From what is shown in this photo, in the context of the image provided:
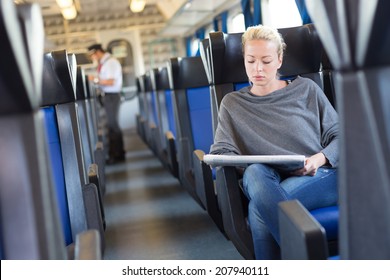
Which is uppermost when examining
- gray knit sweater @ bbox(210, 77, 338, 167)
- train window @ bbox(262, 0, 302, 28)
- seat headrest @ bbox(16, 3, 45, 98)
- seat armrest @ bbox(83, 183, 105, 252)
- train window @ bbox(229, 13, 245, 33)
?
train window @ bbox(229, 13, 245, 33)

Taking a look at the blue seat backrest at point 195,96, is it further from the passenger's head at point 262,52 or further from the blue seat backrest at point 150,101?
the blue seat backrest at point 150,101

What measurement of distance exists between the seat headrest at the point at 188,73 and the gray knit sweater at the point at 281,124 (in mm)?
1709

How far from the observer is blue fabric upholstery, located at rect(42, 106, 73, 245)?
7.55 feet

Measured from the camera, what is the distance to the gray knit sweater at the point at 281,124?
2.36 metres

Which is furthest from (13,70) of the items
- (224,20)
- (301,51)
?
(224,20)

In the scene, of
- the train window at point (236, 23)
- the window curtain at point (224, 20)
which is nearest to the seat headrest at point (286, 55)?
the train window at point (236, 23)

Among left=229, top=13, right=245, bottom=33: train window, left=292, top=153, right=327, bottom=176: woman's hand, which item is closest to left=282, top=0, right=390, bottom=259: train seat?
left=292, top=153, right=327, bottom=176: woman's hand

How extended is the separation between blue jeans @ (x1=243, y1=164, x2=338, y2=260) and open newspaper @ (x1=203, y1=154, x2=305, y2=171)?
52mm

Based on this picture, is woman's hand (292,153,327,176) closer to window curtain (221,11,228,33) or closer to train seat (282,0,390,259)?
train seat (282,0,390,259)

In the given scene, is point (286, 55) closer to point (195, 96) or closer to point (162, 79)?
point (195, 96)

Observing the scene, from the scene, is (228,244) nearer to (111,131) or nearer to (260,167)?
(260,167)

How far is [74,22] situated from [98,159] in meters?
13.0

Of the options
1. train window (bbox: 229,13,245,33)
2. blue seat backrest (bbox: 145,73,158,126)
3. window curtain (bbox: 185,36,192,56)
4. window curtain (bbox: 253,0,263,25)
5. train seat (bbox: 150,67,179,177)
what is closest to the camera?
train seat (bbox: 150,67,179,177)

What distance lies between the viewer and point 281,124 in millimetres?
2387
